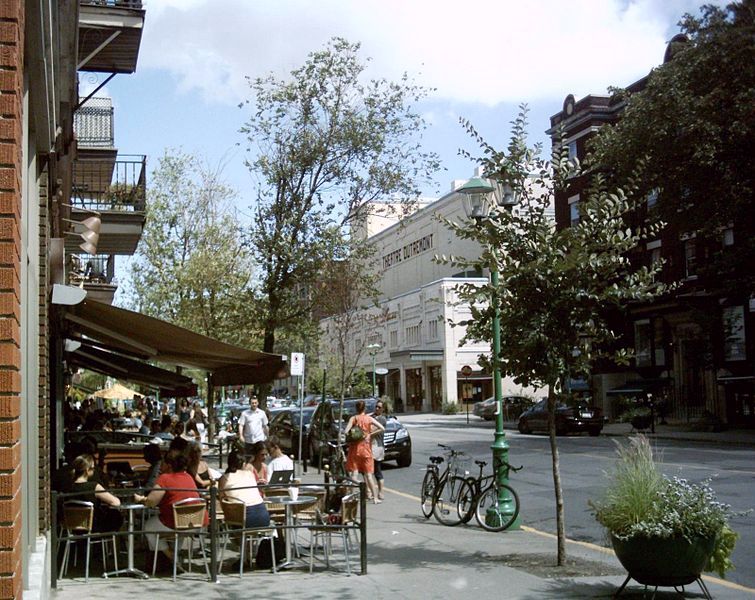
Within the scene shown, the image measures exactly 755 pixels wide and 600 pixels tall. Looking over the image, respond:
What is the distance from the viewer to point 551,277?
10.4 m

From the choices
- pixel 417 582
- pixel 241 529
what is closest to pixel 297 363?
pixel 241 529

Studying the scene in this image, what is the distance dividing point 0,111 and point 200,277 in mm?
30101

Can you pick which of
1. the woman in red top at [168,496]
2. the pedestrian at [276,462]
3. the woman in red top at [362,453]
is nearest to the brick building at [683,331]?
the woman in red top at [362,453]

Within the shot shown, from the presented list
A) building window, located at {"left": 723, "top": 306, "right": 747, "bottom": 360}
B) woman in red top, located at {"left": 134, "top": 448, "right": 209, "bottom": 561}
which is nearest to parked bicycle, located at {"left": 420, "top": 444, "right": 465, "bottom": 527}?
woman in red top, located at {"left": 134, "top": 448, "right": 209, "bottom": 561}

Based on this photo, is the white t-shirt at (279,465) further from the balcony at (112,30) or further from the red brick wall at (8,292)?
the red brick wall at (8,292)

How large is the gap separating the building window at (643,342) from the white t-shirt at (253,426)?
101 feet

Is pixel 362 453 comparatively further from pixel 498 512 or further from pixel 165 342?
pixel 165 342

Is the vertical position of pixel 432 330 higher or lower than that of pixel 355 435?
higher

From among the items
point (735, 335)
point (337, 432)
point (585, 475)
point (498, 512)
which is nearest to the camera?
point (498, 512)

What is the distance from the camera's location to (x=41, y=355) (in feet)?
27.7

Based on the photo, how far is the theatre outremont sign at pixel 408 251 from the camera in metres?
76.9

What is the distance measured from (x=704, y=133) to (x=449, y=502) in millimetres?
21759

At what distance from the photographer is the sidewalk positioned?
349 inches

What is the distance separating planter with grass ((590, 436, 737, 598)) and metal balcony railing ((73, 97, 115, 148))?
1336cm
